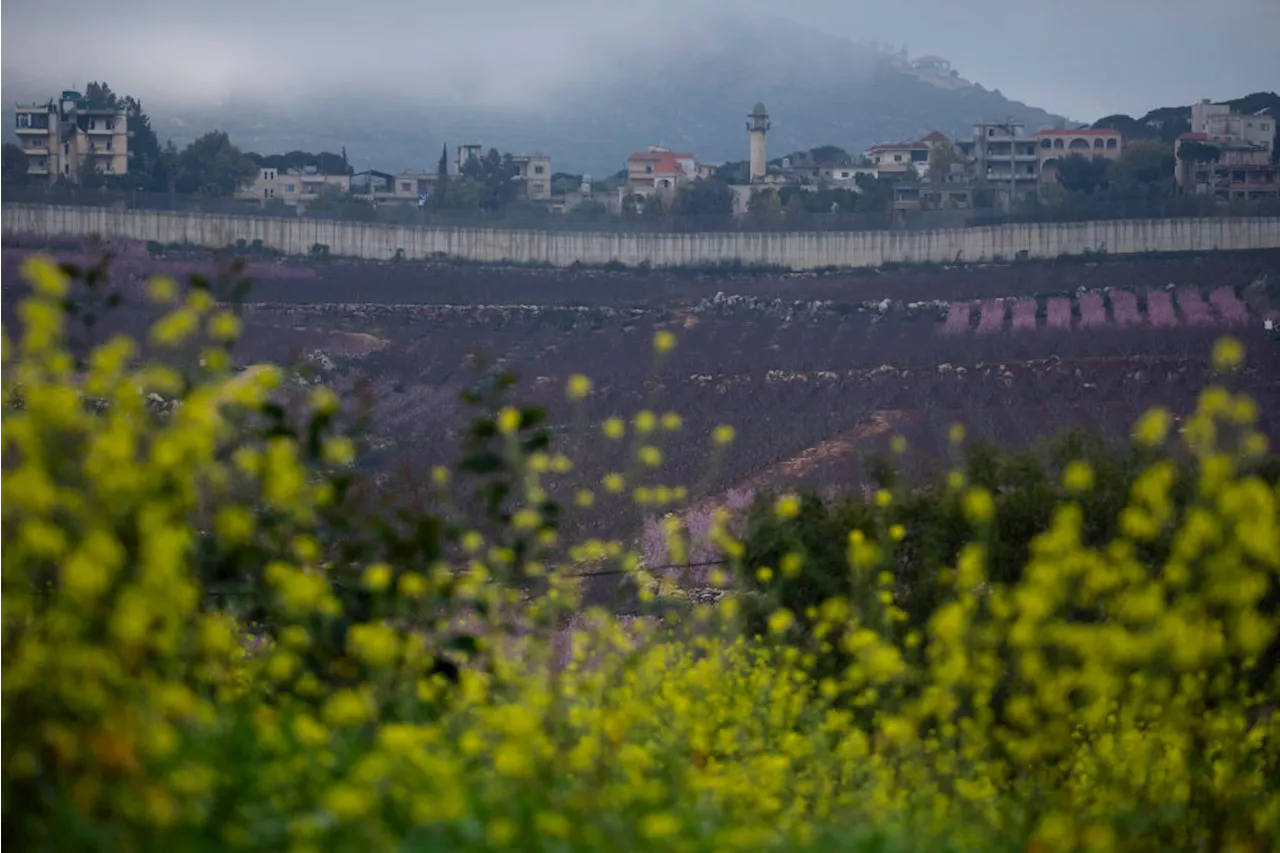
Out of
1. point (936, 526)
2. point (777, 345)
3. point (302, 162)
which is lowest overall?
point (777, 345)

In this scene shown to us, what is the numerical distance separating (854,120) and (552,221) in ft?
374

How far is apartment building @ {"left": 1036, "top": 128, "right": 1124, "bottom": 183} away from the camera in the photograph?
6612cm

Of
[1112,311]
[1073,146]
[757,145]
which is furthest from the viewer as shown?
[757,145]

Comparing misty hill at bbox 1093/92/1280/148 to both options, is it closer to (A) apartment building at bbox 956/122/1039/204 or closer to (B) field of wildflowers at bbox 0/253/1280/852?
(A) apartment building at bbox 956/122/1039/204

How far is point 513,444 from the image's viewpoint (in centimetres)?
455

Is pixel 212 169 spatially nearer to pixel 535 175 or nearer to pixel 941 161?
pixel 535 175

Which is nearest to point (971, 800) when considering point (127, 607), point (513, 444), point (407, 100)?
point (513, 444)

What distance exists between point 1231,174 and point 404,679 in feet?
198

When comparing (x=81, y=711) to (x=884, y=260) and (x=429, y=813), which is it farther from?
(x=884, y=260)

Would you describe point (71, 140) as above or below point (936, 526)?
above

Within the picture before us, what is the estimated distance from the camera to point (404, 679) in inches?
175

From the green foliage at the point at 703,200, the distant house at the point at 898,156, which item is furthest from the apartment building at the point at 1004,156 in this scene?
the green foliage at the point at 703,200

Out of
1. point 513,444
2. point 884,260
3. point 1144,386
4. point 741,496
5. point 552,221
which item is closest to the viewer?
point 513,444

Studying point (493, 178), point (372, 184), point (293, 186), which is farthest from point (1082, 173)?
point (293, 186)
